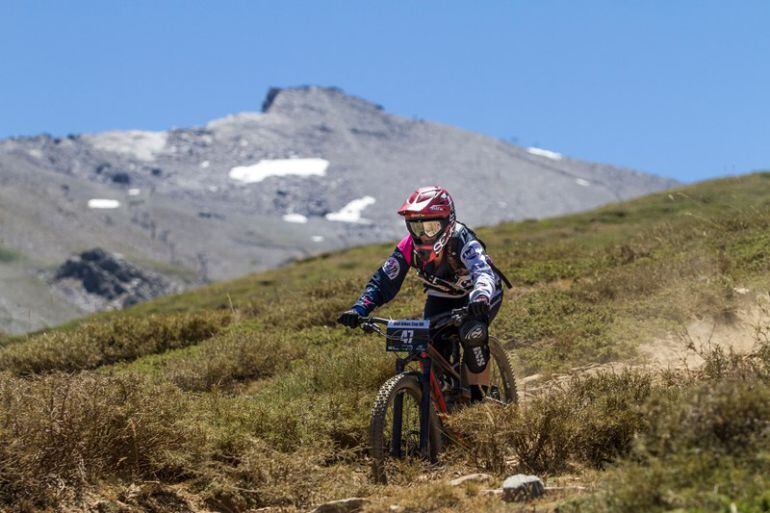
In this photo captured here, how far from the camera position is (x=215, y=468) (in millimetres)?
8312

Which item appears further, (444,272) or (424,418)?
(444,272)

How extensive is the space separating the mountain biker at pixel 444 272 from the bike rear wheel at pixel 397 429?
0.78 metres

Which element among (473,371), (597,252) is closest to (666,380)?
(473,371)

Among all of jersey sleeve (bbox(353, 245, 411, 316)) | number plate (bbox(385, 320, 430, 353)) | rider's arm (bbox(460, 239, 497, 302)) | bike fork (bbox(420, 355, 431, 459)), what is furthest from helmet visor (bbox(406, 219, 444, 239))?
bike fork (bbox(420, 355, 431, 459))

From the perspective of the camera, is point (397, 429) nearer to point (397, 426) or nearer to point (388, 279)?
point (397, 426)

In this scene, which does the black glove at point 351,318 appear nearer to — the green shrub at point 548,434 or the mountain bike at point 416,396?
the mountain bike at point 416,396

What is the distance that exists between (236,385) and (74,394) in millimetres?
5212

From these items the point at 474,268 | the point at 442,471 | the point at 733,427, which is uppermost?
the point at 474,268

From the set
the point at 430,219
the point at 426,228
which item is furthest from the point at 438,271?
the point at 430,219

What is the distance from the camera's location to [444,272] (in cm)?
943

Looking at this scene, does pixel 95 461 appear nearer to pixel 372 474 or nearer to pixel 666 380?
pixel 372 474

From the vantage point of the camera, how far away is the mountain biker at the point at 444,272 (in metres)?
8.81

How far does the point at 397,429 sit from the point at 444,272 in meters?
1.85

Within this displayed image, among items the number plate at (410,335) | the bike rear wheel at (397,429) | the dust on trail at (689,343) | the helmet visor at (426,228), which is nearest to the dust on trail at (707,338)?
the dust on trail at (689,343)
